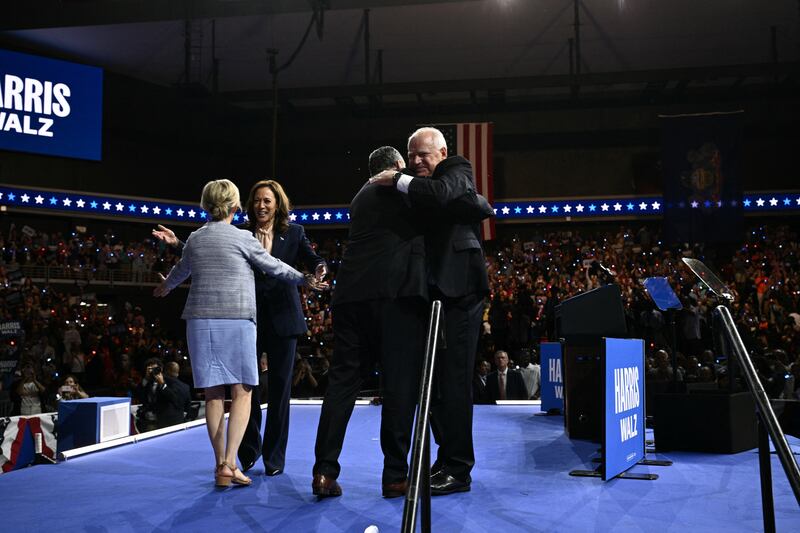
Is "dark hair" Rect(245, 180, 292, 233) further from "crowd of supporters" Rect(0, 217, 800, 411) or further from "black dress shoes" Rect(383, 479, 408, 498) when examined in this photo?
"crowd of supporters" Rect(0, 217, 800, 411)

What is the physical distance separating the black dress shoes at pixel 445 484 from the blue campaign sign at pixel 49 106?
1406cm

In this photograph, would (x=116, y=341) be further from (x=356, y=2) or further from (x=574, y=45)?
(x=574, y=45)

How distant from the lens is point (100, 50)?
54.6 ft

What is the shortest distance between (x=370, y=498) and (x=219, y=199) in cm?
138

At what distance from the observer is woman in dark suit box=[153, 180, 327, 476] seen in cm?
346

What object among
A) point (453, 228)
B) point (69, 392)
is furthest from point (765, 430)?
point (69, 392)

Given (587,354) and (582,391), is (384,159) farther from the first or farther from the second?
(582,391)

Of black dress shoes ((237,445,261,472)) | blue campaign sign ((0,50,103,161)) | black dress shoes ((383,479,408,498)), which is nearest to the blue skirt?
black dress shoes ((237,445,261,472))

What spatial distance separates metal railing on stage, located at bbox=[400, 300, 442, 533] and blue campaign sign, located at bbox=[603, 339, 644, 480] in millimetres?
1325

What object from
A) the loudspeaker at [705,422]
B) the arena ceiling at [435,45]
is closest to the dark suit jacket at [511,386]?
the loudspeaker at [705,422]

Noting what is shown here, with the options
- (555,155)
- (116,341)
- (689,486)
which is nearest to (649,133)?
(555,155)

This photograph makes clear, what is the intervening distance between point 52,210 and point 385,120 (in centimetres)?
864

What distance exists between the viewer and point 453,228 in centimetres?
300

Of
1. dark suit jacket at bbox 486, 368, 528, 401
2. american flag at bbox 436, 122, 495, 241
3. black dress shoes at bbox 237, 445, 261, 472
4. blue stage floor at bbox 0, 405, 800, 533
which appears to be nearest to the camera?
blue stage floor at bbox 0, 405, 800, 533
